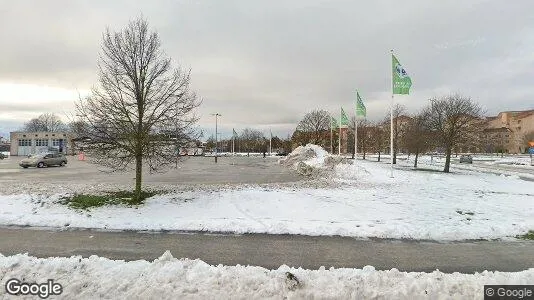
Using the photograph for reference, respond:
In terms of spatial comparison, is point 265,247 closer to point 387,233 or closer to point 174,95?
point 387,233

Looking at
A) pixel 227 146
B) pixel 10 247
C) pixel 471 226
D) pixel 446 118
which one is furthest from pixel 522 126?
pixel 10 247

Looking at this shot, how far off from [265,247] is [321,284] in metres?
2.84

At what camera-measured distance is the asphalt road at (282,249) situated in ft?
22.7

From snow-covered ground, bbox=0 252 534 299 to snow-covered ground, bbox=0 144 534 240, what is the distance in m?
3.70

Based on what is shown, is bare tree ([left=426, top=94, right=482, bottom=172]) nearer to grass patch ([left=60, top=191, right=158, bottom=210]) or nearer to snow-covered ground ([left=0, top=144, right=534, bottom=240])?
snow-covered ground ([left=0, top=144, right=534, bottom=240])

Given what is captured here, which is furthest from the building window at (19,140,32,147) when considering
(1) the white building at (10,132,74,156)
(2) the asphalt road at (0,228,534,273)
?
(2) the asphalt road at (0,228,534,273)

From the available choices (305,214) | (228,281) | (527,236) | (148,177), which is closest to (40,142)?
(148,177)

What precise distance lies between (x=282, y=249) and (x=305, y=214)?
4.11 m

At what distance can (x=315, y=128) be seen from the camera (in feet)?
288

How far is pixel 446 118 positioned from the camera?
3250cm

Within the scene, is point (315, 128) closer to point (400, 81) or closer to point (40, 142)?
point (400, 81)

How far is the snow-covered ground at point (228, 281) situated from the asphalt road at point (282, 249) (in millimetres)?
1008

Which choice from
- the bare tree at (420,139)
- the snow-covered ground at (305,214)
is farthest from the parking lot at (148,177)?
the bare tree at (420,139)

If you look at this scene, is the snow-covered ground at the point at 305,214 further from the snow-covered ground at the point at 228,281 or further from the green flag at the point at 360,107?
the green flag at the point at 360,107
